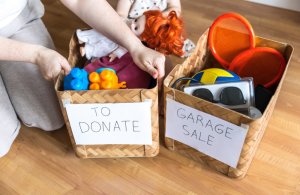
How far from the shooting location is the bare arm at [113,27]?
2.50ft

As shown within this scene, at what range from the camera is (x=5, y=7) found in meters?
0.88

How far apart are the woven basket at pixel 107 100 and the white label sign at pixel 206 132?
6cm

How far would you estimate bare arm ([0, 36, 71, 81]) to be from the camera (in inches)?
28.9

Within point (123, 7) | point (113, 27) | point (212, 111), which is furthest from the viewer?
point (123, 7)

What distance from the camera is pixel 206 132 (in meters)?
0.75

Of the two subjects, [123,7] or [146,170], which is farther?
[123,7]

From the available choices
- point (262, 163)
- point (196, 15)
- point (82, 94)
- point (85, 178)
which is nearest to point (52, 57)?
point (82, 94)

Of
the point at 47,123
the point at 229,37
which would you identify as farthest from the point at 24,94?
the point at 229,37

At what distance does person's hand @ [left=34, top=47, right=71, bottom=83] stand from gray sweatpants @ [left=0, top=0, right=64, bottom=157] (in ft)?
0.67

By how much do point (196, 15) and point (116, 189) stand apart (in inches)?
44.1

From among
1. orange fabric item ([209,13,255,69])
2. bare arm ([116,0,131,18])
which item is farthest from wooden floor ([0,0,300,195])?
bare arm ([116,0,131,18])

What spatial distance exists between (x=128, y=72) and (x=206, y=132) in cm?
33

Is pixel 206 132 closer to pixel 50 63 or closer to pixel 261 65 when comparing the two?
pixel 261 65

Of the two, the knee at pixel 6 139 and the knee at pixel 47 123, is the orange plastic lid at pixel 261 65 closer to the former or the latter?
the knee at pixel 47 123
